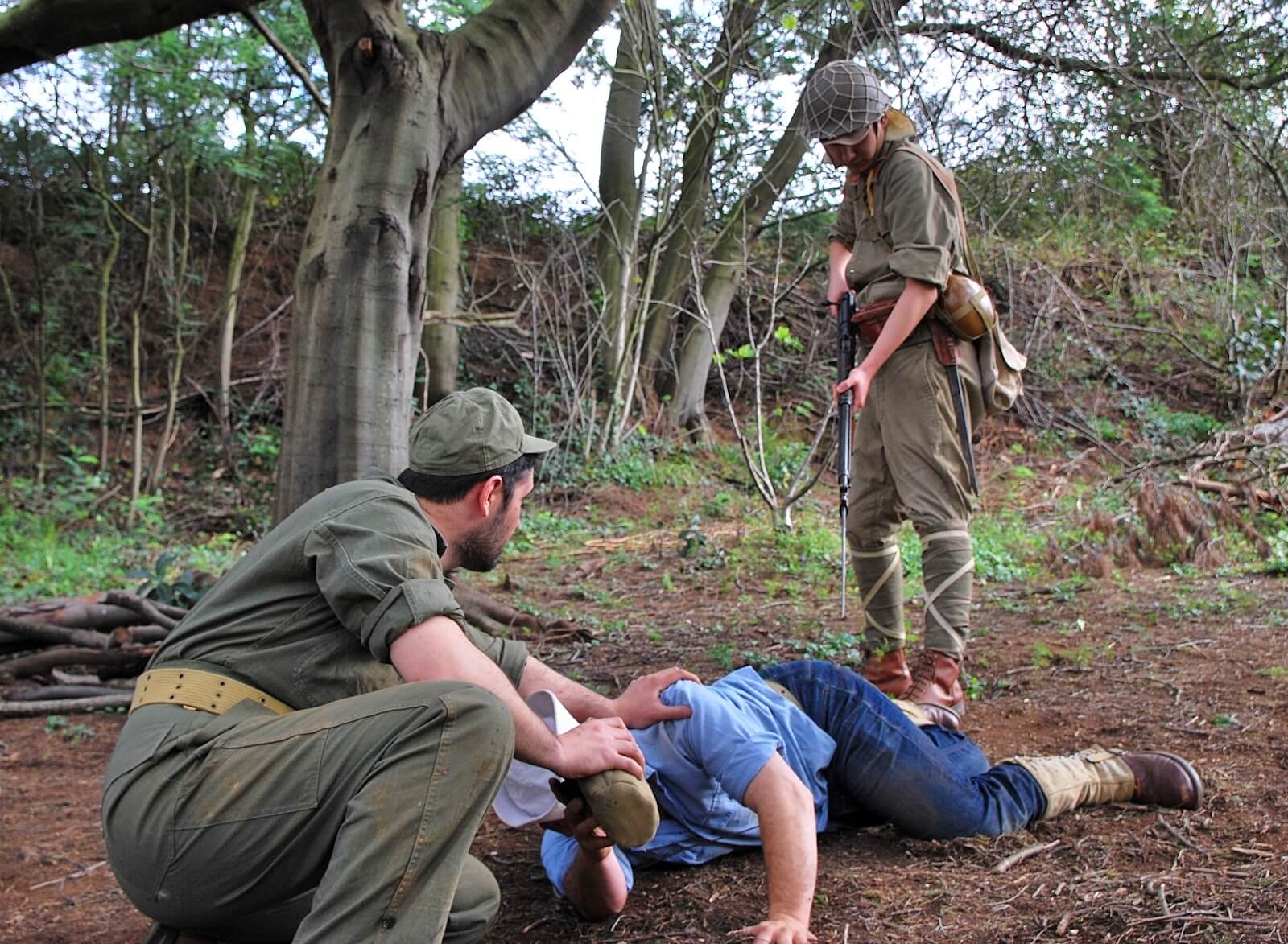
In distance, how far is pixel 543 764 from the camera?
6.83ft

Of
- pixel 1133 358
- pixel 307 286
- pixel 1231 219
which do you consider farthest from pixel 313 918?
pixel 1133 358

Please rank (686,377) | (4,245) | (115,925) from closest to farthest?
(115,925), (4,245), (686,377)

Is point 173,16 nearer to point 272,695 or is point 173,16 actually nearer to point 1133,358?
point 272,695

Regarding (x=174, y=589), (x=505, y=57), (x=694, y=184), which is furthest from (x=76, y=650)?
(x=694, y=184)

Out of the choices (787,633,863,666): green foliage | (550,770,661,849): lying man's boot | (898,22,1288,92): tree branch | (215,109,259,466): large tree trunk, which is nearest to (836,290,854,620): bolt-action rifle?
(787,633,863,666): green foliage

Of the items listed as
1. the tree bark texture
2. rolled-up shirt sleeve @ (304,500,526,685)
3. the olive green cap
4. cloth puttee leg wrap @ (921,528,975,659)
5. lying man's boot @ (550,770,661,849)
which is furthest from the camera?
the tree bark texture

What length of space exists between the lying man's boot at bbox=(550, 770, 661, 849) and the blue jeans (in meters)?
0.97

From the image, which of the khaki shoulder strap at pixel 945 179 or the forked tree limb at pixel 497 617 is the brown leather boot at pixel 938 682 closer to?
the khaki shoulder strap at pixel 945 179

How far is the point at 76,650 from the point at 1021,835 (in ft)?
13.5

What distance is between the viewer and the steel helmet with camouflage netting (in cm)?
395

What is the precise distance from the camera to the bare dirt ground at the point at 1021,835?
2.48 metres

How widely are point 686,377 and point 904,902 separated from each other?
943 cm

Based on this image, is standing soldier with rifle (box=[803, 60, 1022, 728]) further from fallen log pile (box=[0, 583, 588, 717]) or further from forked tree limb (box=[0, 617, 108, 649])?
forked tree limb (box=[0, 617, 108, 649])

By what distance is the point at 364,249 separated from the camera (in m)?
4.39
